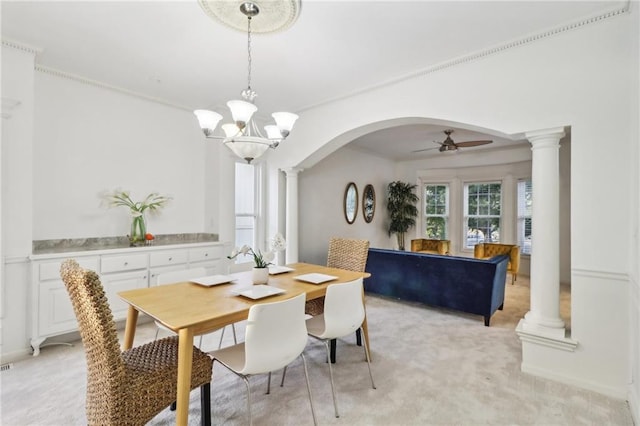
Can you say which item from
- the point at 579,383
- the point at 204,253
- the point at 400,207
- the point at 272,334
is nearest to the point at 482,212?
the point at 400,207

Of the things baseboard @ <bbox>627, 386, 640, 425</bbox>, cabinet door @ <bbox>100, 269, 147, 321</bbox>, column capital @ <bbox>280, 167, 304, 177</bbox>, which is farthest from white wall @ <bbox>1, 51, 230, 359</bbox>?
baseboard @ <bbox>627, 386, 640, 425</bbox>

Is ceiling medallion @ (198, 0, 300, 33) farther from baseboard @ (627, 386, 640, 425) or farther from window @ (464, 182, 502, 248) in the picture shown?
window @ (464, 182, 502, 248)

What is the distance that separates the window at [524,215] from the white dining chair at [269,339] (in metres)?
6.32

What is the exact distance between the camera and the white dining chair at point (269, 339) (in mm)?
1573

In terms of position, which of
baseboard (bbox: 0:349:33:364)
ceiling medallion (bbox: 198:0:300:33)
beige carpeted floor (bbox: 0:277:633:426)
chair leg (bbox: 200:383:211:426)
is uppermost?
ceiling medallion (bbox: 198:0:300:33)

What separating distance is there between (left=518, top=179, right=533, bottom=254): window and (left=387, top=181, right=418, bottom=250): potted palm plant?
2115 mm

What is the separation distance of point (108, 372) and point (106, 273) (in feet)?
7.06

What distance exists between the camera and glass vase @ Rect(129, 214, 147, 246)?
359cm

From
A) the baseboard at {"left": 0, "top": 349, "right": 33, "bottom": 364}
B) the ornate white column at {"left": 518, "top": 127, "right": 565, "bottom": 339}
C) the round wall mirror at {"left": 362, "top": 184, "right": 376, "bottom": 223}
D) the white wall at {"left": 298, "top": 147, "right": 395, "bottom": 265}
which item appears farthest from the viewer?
the round wall mirror at {"left": 362, "top": 184, "right": 376, "bottom": 223}

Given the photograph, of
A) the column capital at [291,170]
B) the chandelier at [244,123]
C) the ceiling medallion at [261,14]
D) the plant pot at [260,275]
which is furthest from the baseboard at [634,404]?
the column capital at [291,170]

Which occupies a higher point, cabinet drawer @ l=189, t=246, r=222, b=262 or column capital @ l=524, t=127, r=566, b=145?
column capital @ l=524, t=127, r=566, b=145

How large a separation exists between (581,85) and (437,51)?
1125 millimetres

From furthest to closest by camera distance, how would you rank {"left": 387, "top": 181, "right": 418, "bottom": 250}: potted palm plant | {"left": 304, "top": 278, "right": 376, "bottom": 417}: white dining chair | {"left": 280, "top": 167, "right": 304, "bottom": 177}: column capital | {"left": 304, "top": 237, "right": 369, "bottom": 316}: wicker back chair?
{"left": 387, "top": 181, "right": 418, "bottom": 250}: potted palm plant
{"left": 280, "top": 167, "right": 304, "bottom": 177}: column capital
{"left": 304, "top": 237, "right": 369, "bottom": 316}: wicker back chair
{"left": 304, "top": 278, "right": 376, "bottom": 417}: white dining chair

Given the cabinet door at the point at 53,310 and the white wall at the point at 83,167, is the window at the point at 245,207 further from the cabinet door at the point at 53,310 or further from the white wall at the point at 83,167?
the cabinet door at the point at 53,310
